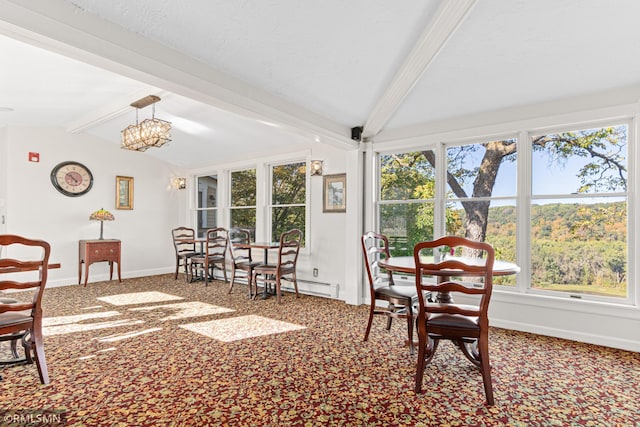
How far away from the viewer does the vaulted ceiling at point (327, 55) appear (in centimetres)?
224

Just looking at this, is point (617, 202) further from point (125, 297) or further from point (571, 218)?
point (125, 297)

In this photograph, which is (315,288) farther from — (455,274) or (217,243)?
(455,274)

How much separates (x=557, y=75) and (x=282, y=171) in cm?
412

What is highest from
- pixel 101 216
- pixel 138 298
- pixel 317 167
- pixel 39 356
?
pixel 317 167

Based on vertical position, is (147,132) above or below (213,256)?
above

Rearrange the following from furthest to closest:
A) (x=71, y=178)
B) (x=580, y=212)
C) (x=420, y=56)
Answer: (x=71, y=178)
(x=580, y=212)
(x=420, y=56)

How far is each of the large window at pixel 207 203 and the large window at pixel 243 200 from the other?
0.53m

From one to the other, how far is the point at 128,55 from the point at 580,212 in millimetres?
4291

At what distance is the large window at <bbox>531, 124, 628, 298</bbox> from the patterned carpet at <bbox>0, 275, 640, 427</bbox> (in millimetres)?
666

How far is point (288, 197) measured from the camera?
5.93 metres

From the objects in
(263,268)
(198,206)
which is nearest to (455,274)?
(263,268)

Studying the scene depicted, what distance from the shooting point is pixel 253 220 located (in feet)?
21.1

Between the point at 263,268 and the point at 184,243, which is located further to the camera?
the point at 184,243

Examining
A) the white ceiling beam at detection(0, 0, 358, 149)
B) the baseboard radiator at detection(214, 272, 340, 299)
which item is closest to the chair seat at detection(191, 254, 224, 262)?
the baseboard radiator at detection(214, 272, 340, 299)
